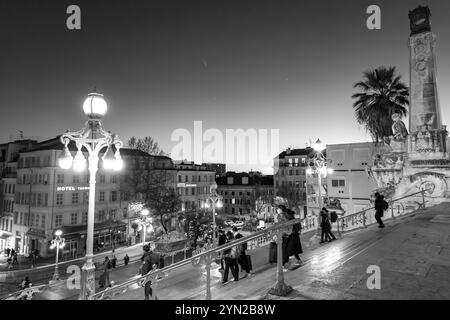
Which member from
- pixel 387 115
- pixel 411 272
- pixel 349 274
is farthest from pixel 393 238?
pixel 387 115

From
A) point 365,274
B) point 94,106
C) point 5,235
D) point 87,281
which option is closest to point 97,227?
point 5,235

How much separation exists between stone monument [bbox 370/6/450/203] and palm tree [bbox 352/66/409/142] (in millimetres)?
6002

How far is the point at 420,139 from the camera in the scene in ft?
59.4

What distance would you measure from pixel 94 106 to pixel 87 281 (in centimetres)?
437

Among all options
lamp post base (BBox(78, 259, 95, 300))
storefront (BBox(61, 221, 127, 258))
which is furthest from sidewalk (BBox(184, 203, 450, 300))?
storefront (BBox(61, 221, 127, 258))

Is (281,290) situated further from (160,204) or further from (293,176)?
(293,176)

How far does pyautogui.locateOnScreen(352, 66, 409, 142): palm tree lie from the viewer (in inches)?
996

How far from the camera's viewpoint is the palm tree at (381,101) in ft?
83.0

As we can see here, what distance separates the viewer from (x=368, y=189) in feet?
99.4

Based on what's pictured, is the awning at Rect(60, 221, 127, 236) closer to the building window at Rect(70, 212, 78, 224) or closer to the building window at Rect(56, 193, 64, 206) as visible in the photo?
the building window at Rect(70, 212, 78, 224)

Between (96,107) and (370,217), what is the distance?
56.6 ft

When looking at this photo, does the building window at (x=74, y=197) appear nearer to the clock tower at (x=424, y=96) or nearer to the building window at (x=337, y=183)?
the building window at (x=337, y=183)

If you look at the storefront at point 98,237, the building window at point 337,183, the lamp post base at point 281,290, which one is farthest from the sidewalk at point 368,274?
the storefront at point 98,237
